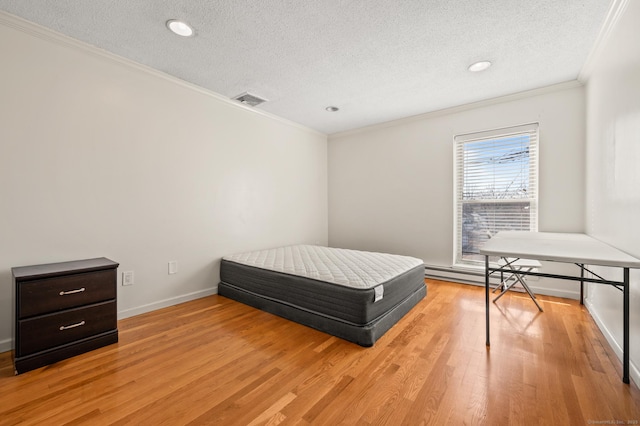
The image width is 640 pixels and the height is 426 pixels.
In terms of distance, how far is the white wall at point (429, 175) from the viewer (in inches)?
124

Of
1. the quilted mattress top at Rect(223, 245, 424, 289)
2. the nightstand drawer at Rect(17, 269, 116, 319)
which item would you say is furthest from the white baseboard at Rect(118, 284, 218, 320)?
the nightstand drawer at Rect(17, 269, 116, 319)

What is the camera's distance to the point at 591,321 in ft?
8.21

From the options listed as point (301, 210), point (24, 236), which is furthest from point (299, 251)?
point (24, 236)

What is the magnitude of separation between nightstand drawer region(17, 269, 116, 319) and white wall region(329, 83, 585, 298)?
3618mm

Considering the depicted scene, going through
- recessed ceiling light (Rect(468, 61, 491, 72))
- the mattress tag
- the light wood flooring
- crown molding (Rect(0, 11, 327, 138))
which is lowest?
the light wood flooring

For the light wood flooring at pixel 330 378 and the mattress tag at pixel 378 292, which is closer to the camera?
the light wood flooring at pixel 330 378

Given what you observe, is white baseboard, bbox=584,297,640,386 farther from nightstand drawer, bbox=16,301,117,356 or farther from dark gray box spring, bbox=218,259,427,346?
nightstand drawer, bbox=16,301,117,356

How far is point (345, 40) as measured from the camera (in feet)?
7.61

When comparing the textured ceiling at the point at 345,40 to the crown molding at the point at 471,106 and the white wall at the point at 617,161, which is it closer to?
the crown molding at the point at 471,106

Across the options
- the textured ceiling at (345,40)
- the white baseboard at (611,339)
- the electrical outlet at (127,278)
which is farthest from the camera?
the electrical outlet at (127,278)

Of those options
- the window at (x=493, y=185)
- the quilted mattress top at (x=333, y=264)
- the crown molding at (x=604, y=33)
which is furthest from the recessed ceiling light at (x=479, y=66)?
the quilted mattress top at (x=333, y=264)

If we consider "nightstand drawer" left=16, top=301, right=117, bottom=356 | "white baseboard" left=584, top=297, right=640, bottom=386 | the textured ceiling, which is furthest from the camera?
the textured ceiling

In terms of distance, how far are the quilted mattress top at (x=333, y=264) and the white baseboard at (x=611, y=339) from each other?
1526mm

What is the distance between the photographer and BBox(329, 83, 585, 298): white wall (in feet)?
10.3
